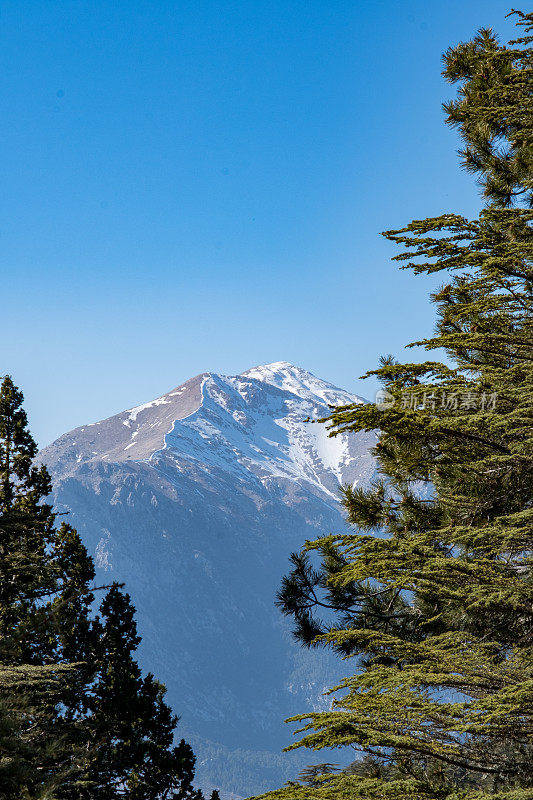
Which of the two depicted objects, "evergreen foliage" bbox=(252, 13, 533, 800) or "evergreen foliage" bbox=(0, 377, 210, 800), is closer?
"evergreen foliage" bbox=(252, 13, 533, 800)

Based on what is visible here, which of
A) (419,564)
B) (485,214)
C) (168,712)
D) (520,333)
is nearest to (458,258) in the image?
(485,214)

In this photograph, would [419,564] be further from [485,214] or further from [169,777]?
[169,777]

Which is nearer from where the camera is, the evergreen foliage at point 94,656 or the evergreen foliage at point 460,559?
the evergreen foliage at point 460,559

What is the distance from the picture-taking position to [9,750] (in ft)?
29.7

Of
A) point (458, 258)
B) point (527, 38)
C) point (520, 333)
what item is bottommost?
point (520, 333)

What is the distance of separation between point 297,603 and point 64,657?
14.9 m

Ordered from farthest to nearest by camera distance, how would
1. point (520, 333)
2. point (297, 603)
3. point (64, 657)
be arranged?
point (64, 657), point (297, 603), point (520, 333)

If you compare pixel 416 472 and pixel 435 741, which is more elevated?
pixel 416 472

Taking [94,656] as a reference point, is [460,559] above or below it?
below

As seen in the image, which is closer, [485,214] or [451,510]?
[485,214]

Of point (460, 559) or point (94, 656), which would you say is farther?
point (94, 656)

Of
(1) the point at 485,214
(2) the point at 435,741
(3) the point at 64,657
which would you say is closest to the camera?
(2) the point at 435,741

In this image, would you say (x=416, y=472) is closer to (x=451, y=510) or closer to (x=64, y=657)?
(x=451, y=510)

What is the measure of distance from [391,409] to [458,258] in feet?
7.74
